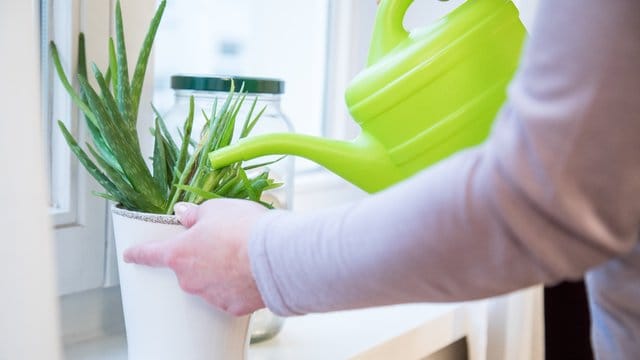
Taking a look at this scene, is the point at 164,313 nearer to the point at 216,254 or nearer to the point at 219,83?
the point at 216,254

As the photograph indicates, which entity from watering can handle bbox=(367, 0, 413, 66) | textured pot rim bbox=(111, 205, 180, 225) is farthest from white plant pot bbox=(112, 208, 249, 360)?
watering can handle bbox=(367, 0, 413, 66)

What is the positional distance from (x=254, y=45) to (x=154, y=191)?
541mm

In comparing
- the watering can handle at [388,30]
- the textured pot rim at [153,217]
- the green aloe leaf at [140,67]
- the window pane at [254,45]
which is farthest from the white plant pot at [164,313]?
the window pane at [254,45]

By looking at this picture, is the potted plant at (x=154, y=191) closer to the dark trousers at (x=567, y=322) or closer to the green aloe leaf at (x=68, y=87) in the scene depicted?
the green aloe leaf at (x=68, y=87)

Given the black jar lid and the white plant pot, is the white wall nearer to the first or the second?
the white plant pot

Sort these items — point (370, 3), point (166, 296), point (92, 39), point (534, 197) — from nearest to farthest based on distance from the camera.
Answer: point (534, 197)
point (166, 296)
point (92, 39)
point (370, 3)

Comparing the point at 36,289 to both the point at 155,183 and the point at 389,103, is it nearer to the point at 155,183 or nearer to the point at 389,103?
the point at 155,183

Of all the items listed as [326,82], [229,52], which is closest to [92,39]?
[229,52]

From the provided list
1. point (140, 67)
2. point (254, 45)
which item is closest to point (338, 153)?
point (140, 67)

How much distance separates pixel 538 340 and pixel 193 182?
21.3 inches

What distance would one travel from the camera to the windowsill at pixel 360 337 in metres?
0.71

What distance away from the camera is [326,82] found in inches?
Result: 46.1

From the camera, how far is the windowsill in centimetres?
71

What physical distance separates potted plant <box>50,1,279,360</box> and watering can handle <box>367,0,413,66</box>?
0.42 ft
